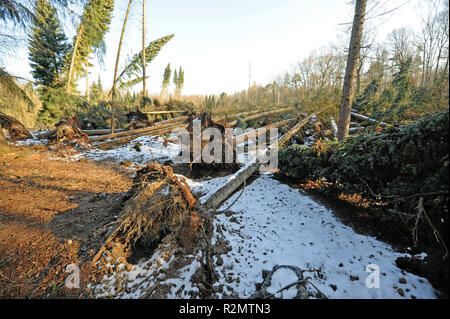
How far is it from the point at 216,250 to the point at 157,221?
3.53 ft

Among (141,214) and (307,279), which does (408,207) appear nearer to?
(307,279)

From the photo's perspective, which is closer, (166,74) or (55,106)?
(55,106)

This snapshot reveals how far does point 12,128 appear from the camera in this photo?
860cm

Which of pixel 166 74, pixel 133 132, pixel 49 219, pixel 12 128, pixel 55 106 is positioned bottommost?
pixel 49 219

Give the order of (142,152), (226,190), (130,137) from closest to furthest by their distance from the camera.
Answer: (226,190)
(142,152)
(130,137)

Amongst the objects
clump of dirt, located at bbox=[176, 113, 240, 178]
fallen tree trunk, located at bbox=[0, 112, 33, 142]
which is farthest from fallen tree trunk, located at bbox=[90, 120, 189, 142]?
clump of dirt, located at bbox=[176, 113, 240, 178]

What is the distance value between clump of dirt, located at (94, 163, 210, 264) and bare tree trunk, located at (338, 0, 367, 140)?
18.3 feet

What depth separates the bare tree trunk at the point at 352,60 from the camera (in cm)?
525

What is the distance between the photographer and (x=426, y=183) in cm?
207

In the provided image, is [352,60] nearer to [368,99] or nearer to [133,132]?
[368,99]

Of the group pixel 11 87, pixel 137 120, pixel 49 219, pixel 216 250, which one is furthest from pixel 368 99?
pixel 11 87

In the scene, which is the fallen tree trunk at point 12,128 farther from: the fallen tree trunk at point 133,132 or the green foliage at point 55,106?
the fallen tree trunk at point 133,132

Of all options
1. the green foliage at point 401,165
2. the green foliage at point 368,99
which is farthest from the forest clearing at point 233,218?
the green foliage at point 368,99
